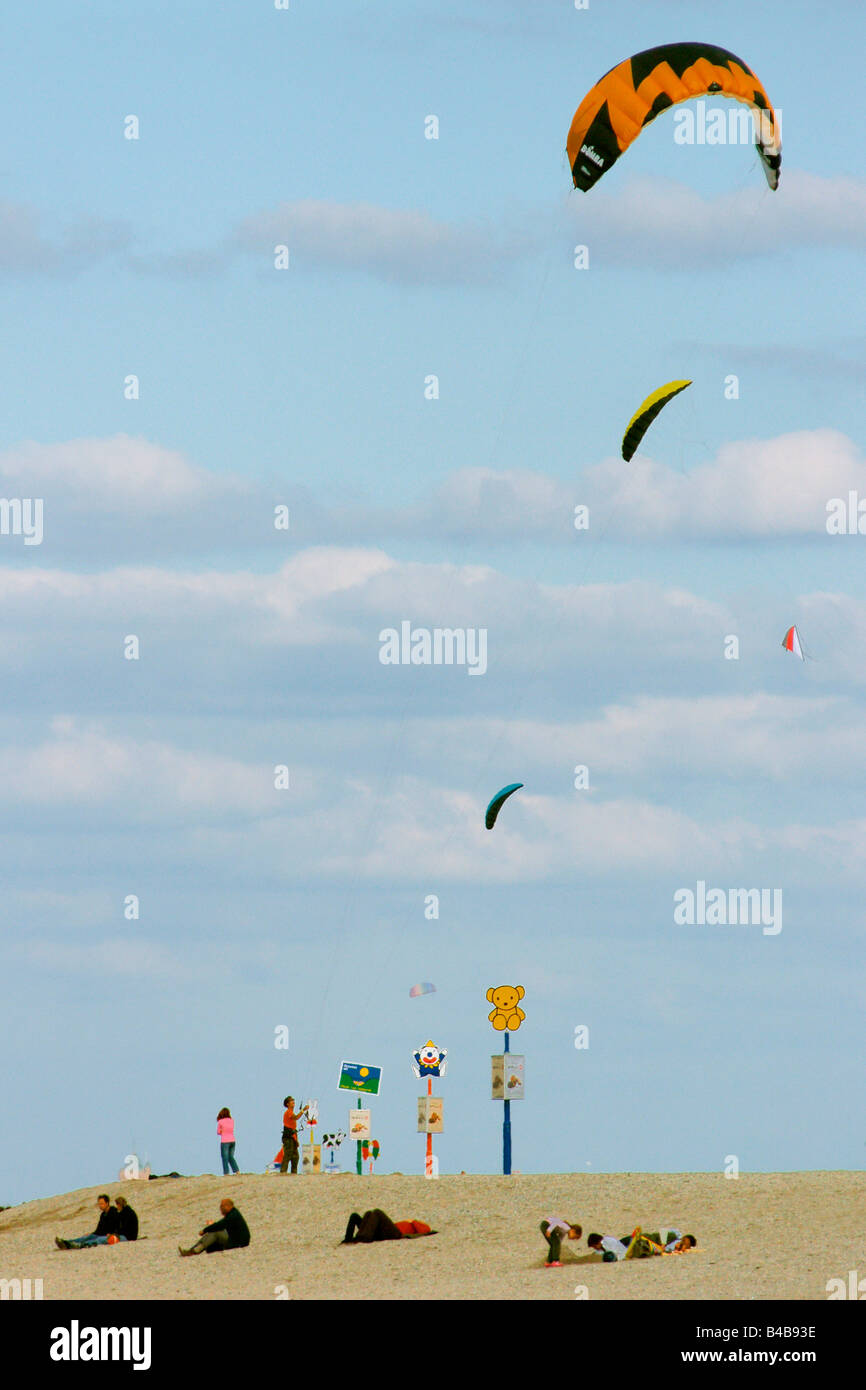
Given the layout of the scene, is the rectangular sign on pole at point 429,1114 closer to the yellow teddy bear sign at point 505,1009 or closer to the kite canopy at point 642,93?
the yellow teddy bear sign at point 505,1009

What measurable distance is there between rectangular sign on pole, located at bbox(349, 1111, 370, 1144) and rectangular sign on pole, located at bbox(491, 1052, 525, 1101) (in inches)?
101

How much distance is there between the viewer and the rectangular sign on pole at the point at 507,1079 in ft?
111

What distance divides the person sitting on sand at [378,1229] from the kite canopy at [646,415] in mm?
11878

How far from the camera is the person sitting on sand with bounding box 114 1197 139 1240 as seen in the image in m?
31.3

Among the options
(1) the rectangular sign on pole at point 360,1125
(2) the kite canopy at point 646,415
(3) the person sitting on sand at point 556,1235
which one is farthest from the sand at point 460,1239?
(2) the kite canopy at point 646,415

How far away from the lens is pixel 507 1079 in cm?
3384

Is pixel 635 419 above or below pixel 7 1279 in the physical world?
above

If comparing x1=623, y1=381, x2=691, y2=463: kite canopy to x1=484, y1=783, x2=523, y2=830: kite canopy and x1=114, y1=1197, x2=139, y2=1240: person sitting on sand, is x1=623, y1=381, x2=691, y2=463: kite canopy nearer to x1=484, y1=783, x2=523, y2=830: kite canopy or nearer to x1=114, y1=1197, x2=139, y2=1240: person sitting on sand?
x1=484, y1=783, x2=523, y2=830: kite canopy

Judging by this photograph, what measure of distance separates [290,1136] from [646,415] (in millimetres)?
13926

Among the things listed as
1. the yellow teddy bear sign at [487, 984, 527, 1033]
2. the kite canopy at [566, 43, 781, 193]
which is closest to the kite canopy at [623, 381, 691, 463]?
the kite canopy at [566, 43, 781, 193]
